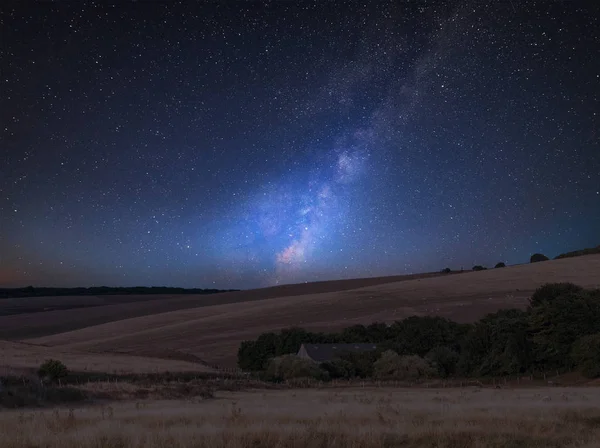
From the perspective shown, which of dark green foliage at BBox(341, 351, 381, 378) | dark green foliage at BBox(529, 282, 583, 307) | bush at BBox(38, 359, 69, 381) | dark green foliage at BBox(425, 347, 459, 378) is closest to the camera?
bush at BBox(38, 359, 69, 381)

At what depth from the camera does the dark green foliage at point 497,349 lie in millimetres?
54250

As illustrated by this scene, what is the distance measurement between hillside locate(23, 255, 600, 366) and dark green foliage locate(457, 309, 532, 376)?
65.0 ft

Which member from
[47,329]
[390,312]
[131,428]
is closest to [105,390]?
[131,428]

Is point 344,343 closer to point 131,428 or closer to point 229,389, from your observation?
point 229,389

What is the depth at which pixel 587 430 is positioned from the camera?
45.4 ft

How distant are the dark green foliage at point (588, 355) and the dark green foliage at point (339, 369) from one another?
19602 mm

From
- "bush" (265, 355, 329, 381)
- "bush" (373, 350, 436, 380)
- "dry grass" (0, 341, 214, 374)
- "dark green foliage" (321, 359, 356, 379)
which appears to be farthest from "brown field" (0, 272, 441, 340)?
"bush" (373, 350, 436, 380)

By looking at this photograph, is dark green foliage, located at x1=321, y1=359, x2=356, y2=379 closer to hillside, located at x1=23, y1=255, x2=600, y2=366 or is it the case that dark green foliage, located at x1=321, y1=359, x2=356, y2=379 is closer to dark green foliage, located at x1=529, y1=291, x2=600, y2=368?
hillside, located at x1=23, y1=255, x2=600, y2=366

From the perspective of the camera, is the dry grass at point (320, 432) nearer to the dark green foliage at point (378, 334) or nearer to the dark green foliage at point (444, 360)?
the dark green foliage at point (444, 360)

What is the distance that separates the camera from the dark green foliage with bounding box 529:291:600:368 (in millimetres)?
53844

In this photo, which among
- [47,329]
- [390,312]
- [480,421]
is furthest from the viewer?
[47,329]

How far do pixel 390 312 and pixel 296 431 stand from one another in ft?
242

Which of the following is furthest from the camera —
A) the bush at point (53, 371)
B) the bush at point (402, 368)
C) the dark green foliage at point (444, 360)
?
the dark green foliage at point (444, 360)

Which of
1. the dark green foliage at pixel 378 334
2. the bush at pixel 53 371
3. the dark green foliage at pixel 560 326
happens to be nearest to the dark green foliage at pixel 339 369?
Answer: the dark green foliage at pixel 378 334
